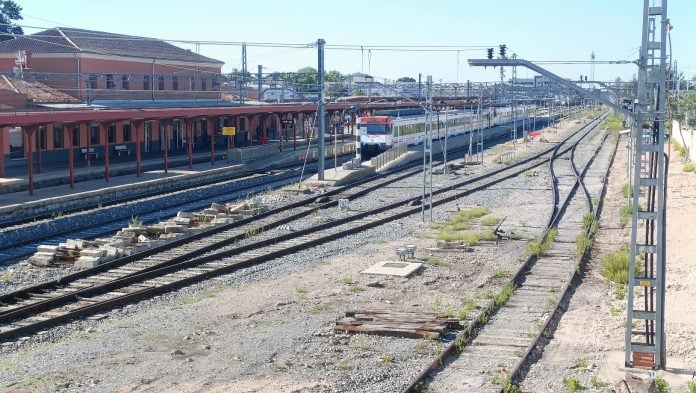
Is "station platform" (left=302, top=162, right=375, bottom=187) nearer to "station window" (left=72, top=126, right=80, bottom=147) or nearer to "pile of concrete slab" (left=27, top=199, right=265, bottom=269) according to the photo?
"pile of concrete slab" (left=27, top=199, right=265, bottom=269)

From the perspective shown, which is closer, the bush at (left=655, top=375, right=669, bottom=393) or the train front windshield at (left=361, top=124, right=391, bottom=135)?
the bush at (left=655, top=375, right=669, bottom=393)

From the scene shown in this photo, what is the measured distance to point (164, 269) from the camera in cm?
1678

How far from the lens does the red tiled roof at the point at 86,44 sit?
1847 inches

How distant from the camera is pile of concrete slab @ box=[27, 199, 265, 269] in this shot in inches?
694

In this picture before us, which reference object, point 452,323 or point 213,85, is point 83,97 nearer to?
point 213,85

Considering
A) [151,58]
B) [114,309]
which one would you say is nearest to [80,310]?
[114,309]

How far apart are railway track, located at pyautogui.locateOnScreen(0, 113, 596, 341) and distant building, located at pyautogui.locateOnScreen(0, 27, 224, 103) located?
69.6ft

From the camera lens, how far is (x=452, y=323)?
42.7 feet

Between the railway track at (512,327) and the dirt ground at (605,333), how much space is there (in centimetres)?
28

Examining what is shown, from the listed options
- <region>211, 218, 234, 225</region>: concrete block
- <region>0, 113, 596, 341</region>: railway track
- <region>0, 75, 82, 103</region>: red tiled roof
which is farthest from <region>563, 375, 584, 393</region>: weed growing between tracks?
<region>0, 75, 82, 103</region>: red tiled roof

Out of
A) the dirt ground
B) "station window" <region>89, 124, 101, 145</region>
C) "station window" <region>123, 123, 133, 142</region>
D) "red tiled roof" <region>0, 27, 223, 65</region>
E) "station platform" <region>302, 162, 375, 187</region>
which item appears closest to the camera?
the dirt ground

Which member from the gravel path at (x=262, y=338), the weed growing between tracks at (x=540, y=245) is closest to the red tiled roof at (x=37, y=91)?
the gravel path at (x=262, y=338)

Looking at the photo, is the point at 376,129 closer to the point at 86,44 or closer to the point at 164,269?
the point at 86,44

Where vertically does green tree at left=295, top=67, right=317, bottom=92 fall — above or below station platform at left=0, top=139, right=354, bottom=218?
above
